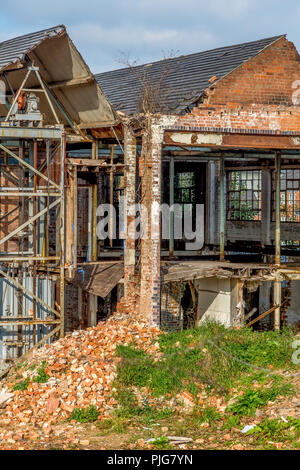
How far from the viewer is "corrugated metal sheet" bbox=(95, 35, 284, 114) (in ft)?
51.2

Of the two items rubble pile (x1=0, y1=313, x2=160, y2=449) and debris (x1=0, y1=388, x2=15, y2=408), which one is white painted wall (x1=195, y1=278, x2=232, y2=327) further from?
debris (x1=0, y1=388, x2=15, y2=408)

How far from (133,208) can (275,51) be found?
18.0ft

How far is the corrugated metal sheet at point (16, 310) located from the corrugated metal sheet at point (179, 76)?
16.7ft

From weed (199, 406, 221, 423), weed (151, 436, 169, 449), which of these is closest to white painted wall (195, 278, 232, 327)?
weed (199, 406, 221, 423)

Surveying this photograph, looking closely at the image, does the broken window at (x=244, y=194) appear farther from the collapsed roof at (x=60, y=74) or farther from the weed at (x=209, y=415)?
the weed at (x=209, y=415)

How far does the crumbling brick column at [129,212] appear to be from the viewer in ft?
49.9

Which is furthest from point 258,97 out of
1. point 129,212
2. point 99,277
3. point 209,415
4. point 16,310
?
point 209,415

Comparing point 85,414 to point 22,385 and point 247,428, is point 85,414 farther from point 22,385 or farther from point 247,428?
point 247,428

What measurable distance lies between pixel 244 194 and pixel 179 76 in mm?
5083

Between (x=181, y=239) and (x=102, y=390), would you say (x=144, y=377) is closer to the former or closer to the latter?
(x=102, y=390)

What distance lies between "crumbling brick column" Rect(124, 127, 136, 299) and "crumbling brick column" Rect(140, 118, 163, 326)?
0.79 m

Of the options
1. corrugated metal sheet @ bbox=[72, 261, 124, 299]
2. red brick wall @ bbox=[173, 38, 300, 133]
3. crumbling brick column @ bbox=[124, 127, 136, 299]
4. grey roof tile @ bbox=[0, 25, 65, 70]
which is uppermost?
grey roof tile @ bbox=[0, 25, 65, 70]

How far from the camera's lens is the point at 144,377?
12344 millimetres

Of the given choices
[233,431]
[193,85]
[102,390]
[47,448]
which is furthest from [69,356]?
[193,85]
